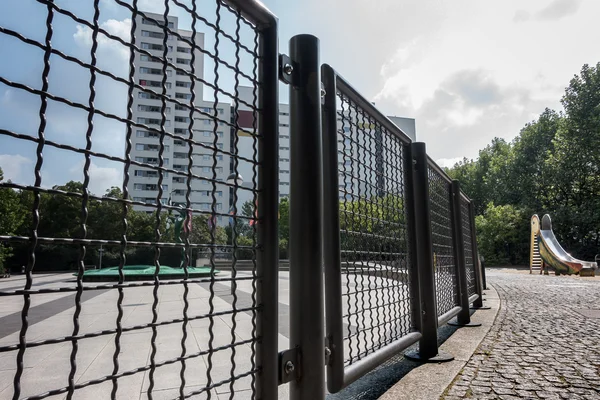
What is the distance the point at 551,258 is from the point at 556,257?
389 millimetres

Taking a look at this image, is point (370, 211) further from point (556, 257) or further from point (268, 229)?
point (556, 257)

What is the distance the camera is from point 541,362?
3129mm

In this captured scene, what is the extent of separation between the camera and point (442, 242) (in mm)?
4535

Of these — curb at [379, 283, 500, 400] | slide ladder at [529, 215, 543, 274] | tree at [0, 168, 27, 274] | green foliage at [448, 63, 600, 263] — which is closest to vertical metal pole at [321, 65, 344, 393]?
curb at [379, 283, 500, 400]

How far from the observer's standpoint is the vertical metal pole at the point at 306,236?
168cm

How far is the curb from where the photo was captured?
7.75 feet

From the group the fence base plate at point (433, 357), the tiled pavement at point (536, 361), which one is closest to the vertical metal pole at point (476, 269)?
the tiled pavement at point (536, 361)

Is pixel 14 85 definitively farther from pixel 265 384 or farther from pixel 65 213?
pixel 65 213

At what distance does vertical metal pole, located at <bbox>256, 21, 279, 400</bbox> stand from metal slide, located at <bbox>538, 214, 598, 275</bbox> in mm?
19413

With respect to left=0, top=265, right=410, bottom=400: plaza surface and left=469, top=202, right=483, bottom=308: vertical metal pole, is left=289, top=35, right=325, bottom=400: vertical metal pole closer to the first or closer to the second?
left=0, top=265, right=410, bottom=400: plaza surface

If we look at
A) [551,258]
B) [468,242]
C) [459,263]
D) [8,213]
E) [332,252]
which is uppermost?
[8,213]

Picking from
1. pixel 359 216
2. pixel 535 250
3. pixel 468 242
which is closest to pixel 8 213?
pixel 468 242

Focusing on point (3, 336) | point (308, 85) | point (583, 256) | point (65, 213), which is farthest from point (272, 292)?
Result: point (65, 213)

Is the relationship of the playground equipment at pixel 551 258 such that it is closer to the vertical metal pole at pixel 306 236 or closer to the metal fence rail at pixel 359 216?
the metal fence rail at pixel 359 216
